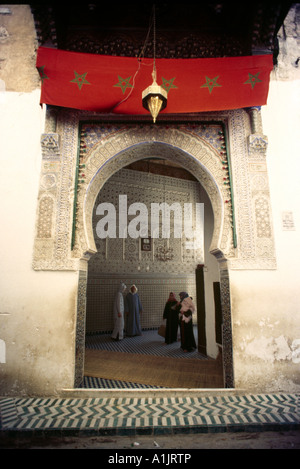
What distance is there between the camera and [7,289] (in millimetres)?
2764

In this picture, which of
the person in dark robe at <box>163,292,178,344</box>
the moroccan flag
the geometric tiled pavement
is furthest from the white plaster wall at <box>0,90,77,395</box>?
the person in dark robe at <box>163,292,178,344</box>

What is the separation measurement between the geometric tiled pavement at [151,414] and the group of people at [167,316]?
2.36 m

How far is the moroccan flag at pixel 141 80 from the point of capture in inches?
109

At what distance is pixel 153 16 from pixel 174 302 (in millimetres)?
4944

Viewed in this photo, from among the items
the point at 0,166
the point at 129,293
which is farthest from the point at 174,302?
the point at 0,166


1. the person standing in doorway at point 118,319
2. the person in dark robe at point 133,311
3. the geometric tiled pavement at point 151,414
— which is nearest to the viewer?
the geometric tiled pavement at point 151,414

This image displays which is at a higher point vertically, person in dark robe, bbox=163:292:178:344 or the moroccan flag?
the moroccan flag

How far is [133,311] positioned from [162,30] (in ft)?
→ 18.1

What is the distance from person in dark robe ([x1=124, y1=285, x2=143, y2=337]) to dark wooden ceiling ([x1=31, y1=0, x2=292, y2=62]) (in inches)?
193

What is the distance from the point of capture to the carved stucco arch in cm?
290

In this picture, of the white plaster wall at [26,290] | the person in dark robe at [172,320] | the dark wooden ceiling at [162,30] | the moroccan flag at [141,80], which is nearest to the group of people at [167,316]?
the person in dark robe at [172,320]

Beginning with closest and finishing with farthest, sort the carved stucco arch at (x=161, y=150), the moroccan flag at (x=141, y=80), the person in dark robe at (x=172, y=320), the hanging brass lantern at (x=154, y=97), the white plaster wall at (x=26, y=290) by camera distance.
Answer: the hanging brass lantern at (x=154, y=97), the white plaster wall at (x=26, y=290), the moroccan flag at (x=141, y=80), the carved stucco arch at (x=161, y=150), the person in dark robe at (x=172, y=320)

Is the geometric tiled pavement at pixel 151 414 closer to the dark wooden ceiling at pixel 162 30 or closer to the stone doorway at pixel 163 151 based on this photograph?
the stone doorway at pixel 163 151

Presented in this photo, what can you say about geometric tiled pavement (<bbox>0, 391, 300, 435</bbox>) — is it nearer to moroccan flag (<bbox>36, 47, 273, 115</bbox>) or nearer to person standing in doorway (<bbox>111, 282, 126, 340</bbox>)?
moroccan flag (<bbox>36, 47, 273, 115</bbox>)
